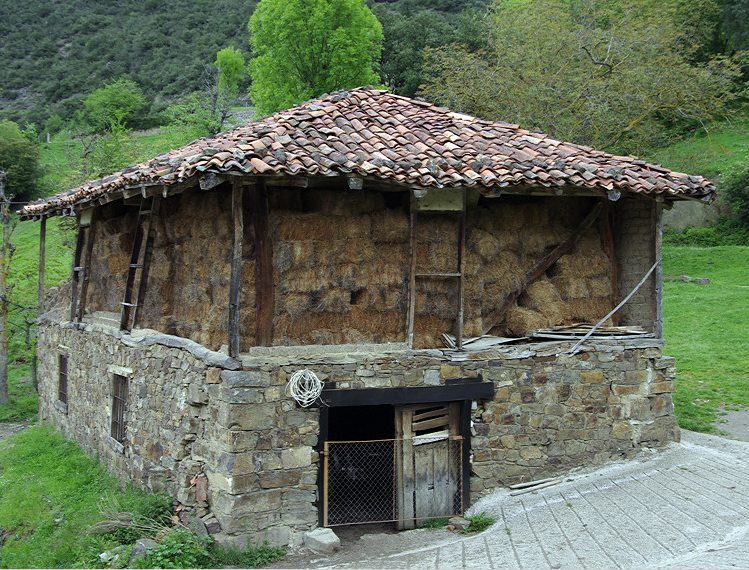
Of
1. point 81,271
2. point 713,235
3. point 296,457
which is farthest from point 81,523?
point 713,235

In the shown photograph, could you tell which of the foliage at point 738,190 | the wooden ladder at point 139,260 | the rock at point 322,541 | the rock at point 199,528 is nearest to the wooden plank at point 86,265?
the wooden ladder at point 139,260

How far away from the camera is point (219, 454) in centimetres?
762

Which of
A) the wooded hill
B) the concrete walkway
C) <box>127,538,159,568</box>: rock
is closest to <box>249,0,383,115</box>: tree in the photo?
the concrete walkway

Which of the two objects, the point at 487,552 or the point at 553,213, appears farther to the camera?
the point at 553,213

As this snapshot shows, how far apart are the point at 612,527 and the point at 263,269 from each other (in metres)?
5.09

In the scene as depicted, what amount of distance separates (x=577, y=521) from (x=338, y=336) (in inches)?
143

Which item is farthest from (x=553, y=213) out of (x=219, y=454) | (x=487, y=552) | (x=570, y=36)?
→ (x=570, y=36)

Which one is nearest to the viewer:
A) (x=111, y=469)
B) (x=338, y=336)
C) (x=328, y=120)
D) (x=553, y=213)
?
(x=338, y=336)

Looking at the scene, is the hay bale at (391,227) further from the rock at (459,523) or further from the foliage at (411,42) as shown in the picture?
the foliage at (411,42)

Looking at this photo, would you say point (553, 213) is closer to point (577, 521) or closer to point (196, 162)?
point (577, 521)

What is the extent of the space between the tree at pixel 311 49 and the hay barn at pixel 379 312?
13355mm

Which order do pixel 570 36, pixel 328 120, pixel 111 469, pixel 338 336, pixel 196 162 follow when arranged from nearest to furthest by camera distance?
pixel 196 162 → pixel 338 336 → pixel 328 120 → pixel 111 469 → pixel 570 36

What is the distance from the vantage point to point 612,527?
739cm

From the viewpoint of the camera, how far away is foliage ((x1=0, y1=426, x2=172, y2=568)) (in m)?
7.75
